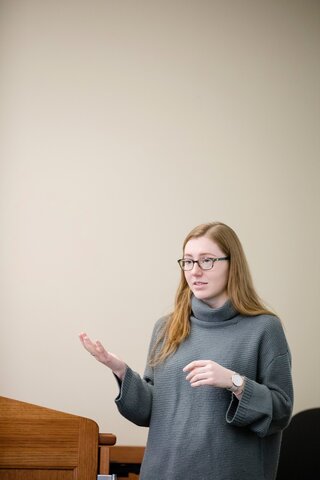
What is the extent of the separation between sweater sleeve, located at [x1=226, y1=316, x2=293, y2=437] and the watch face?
0.02m

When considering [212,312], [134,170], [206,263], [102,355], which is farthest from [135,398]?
[134,170]

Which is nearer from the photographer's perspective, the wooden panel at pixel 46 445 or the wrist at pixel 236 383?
the wooden panel at pixel 46 445

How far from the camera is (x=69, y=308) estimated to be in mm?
3143

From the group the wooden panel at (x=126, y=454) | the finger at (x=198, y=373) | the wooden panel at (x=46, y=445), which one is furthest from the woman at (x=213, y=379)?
the wooden panel at (x=126, y=454)

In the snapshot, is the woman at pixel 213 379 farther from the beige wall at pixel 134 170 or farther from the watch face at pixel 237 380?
the beige wall at pixel 134 170

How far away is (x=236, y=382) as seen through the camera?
68.0 inches

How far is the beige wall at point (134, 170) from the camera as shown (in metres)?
3.13

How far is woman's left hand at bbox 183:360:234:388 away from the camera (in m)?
1.67

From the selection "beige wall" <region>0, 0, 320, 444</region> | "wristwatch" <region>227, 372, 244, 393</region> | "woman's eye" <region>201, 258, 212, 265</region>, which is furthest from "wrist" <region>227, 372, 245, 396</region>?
"beige wall" <region>0, 0, 320, 444</region>

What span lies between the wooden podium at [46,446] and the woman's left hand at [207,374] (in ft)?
1.01

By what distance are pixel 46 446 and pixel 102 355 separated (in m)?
0.40

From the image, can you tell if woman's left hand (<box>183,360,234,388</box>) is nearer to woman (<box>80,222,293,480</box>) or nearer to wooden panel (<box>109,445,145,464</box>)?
woman (<box>80,222,293,480</box>)

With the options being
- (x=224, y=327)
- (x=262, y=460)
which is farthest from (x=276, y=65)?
(x=262, y=460)

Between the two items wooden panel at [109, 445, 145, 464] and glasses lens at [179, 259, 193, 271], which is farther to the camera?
wooden panel at [109, 445, 145, 464]
